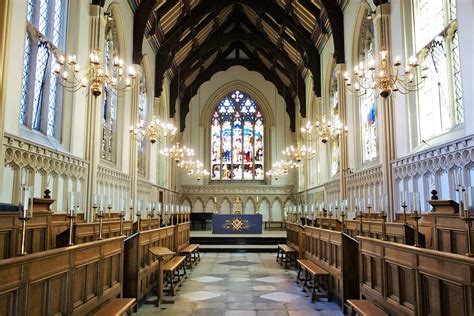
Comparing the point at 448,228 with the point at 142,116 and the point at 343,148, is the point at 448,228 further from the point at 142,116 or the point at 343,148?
the point at 142,116

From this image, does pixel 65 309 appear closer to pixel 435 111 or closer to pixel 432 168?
pixel 432 168

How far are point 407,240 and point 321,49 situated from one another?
12.2m

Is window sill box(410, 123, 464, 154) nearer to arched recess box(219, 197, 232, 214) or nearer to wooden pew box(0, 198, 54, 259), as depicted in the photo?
wooden pew box(0, 198, 54, 259)

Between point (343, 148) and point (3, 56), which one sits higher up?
point (3, 56)

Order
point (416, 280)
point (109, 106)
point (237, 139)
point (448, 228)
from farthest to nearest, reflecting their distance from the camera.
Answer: point (237, 139) → point (109, 106) → point (448, 228) → point (416, 280)

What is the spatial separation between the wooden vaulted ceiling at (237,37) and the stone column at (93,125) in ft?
10.5

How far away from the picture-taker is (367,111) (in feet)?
38.5

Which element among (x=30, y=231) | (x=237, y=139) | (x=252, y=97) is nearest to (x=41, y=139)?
(x=30, y=231)

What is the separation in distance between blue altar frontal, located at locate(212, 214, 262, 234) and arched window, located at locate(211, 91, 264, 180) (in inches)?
257

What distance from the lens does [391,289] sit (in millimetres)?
4008

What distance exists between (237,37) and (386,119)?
33.7ft

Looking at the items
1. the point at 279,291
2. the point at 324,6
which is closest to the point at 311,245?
the point at 279,291

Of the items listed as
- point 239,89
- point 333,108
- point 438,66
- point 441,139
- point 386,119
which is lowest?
point 441,139

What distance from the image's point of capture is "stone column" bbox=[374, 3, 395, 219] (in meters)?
9.23
